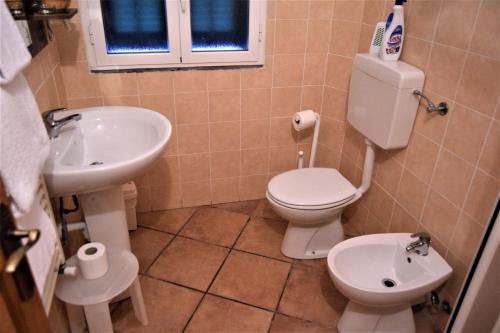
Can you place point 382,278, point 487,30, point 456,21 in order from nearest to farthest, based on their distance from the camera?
point 487,30 → point 456,21 → point 382,278

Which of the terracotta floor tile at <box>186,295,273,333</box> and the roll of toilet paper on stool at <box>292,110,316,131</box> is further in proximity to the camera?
the roll of toilet paper on stool at <box>292,110,316,131</box>

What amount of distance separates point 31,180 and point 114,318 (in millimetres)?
1120

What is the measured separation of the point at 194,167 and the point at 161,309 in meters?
0.88

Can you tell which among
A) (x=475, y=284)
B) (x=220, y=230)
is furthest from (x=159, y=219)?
(x=475, y=284)

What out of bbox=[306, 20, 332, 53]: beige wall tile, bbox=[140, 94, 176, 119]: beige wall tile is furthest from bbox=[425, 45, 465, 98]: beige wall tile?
bbox=[140, 94, 176, 119]: beige wall tile

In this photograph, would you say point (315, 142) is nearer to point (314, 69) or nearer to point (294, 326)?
point (314, 69)

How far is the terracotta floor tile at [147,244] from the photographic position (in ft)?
6.74

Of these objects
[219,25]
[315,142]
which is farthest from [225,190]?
[219,25]

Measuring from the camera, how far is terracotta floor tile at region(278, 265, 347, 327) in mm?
1764

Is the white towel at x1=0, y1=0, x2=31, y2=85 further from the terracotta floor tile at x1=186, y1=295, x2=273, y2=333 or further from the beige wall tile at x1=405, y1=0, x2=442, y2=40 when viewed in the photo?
the beige wall tile at x1=405, y1=0, x2=442, y2=40

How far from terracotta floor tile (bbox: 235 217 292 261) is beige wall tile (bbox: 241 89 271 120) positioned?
0.65 metres

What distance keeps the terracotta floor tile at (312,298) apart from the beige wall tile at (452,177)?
0.70 m

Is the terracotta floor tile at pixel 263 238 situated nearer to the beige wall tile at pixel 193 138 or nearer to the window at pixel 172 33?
the beige wall tile at pixel 193 138

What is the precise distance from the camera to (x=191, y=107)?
7.10ft
